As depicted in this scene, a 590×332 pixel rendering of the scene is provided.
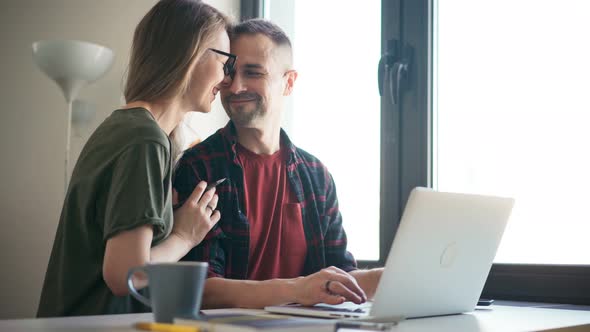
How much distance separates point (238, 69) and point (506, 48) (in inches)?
31.2

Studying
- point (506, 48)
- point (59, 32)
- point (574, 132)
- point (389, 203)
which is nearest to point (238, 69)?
point (389, 203)

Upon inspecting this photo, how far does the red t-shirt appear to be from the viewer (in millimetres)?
1859

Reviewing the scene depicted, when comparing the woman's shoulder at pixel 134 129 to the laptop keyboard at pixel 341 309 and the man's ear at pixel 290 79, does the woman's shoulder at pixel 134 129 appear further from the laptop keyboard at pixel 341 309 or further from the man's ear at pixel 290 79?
the man's ear at pixel 290 79

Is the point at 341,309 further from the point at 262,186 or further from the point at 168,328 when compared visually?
the point at 262,186

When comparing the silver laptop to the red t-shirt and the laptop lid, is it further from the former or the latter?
the red t-shirt

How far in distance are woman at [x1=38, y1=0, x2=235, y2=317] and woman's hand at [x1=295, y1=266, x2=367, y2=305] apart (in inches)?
11.8

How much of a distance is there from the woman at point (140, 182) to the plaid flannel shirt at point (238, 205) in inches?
4.1

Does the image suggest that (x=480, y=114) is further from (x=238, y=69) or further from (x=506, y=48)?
(x=238, y=69)

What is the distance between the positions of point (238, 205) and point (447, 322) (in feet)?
2.56

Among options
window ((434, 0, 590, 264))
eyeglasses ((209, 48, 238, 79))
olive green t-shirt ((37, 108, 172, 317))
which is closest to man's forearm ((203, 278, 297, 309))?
olive green t-shirt ((37, 108, 172, 317))

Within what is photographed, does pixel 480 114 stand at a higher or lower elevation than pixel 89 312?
higher

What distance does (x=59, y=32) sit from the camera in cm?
273

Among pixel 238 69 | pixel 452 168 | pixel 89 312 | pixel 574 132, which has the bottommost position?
pixel 89 312

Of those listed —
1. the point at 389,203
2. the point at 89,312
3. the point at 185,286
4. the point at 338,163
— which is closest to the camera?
the point at 185,286
